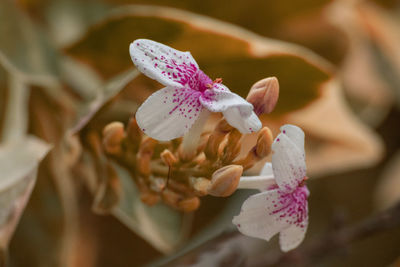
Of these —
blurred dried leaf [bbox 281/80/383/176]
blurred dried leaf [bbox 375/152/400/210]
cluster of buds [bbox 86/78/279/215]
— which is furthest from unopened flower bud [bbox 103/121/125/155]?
blurred dried leaf [bbox 375/152/400/210]

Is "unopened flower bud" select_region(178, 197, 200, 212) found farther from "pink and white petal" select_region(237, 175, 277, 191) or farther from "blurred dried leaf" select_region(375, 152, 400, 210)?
"blurred dried leaf" select_region(375, 152, 400, 210)

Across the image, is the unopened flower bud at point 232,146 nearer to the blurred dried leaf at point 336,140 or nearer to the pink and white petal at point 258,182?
the pink and white petal at point 258,182

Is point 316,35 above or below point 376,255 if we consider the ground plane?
above

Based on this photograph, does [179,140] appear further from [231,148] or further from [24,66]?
[24,66]

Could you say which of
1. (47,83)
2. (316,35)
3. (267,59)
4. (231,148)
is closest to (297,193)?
(231,148)

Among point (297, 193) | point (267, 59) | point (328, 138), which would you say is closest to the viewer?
point (297, 193)

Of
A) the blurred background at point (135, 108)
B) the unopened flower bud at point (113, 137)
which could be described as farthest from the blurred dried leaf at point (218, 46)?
the unopened flower bud at point (113, 137)
